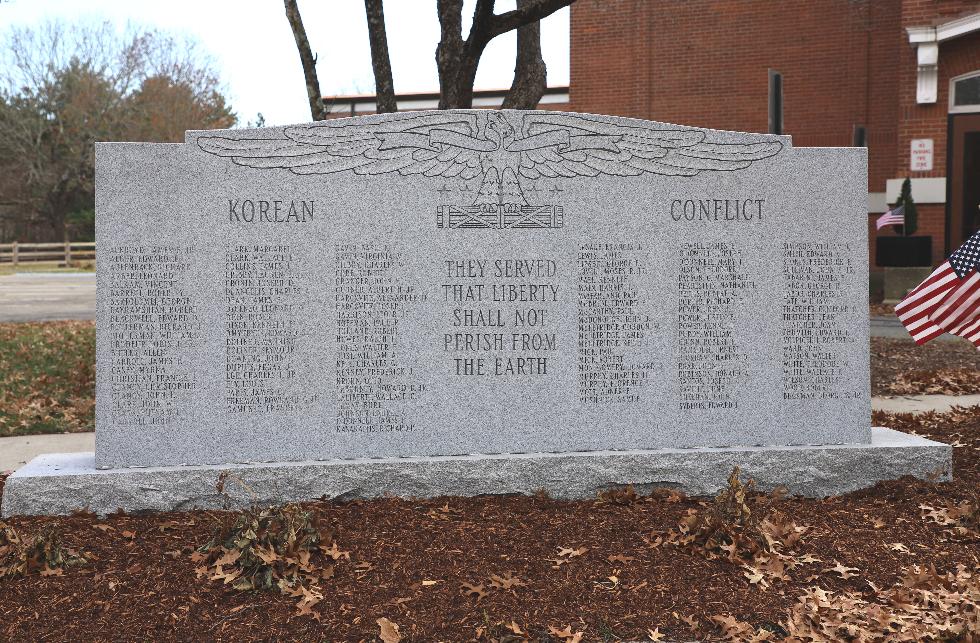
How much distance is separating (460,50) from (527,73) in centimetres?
132

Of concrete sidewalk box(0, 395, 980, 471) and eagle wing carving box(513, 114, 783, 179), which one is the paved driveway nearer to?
concrete sidewalk box(0, 395, 980, 471)

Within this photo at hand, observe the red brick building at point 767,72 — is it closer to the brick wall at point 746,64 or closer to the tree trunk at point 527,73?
the brick wall at point 746,64

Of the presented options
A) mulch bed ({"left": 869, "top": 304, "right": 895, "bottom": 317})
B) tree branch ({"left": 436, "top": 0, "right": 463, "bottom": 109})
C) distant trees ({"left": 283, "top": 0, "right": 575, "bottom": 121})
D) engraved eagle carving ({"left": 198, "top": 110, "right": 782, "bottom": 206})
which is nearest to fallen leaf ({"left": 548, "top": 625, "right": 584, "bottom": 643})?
engraved eagle carving ({"left": 198, "top": 110, "right": 782, "bottom": 206})

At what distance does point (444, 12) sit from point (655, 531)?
6.11 metres

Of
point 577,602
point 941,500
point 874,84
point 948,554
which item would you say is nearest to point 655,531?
point 577,602

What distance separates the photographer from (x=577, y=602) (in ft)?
14.3

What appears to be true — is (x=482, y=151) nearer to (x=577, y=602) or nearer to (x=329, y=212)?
(x=329, y=212)

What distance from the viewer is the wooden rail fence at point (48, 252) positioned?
45906 mm

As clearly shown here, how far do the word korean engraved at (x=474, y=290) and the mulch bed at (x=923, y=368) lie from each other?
4.85 metres

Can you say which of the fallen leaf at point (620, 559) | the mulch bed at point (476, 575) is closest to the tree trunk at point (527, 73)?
the mulch bed at point (476, 575)

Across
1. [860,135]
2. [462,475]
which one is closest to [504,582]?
[462,475]

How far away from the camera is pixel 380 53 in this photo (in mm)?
10000

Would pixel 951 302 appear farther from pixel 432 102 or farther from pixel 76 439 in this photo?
pixel 432 102

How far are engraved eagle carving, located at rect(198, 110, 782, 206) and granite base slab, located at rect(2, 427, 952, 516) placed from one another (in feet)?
5.28
